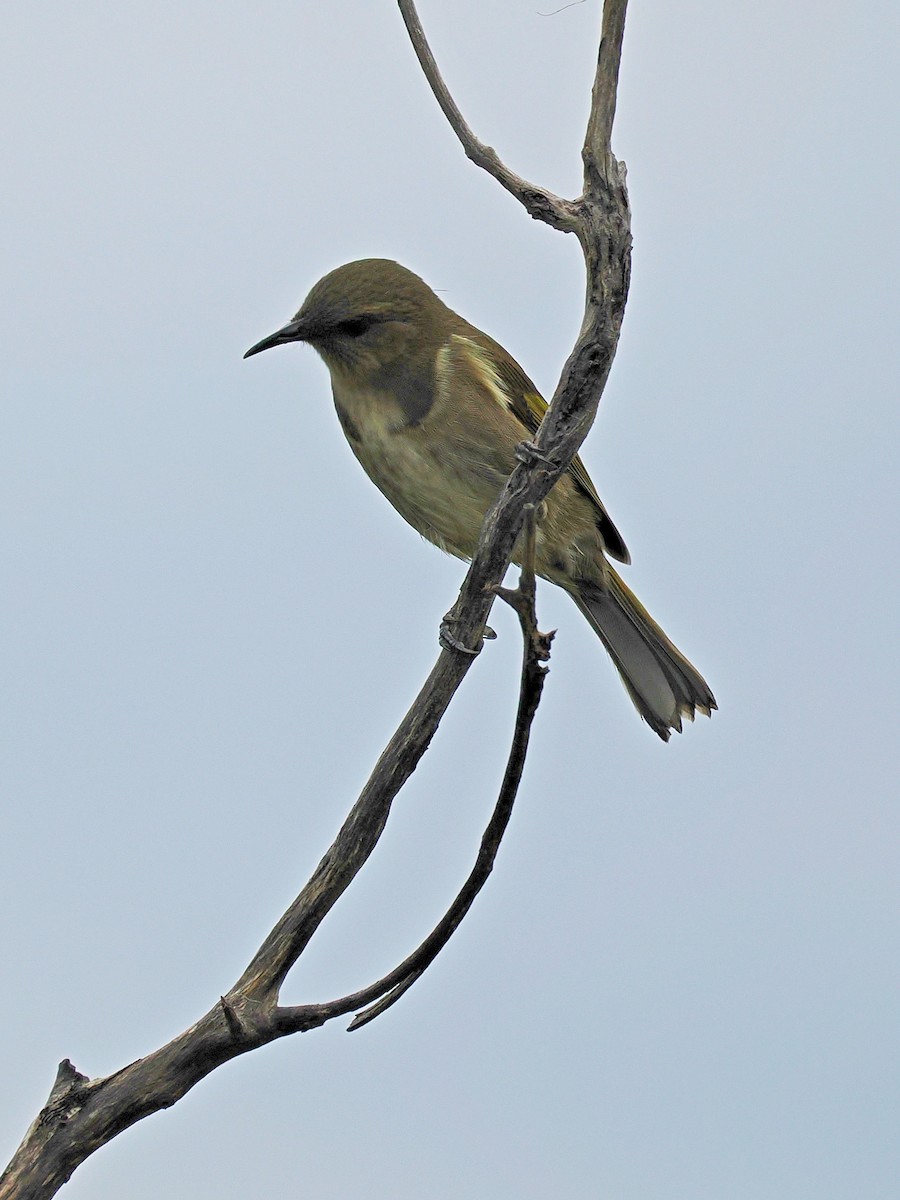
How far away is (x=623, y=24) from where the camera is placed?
10.2 feet

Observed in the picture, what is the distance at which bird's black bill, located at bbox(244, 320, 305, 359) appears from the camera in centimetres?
413

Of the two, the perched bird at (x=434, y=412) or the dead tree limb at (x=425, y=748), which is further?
the perched bird at (x=434, y=412)

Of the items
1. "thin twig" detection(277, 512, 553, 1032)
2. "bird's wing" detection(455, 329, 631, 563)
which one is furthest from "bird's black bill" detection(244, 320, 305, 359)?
"thin twig" detection(277, 512, 553, 1032)

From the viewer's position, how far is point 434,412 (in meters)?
4.17

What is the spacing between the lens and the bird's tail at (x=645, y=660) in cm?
448

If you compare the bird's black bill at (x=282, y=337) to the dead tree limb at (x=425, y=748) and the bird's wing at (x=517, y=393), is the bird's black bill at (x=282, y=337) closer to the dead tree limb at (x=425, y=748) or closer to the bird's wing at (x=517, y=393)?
the bird's wing at (x=517, y=393)

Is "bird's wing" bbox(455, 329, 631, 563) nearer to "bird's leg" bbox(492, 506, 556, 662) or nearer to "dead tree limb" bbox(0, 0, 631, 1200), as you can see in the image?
"bird's leg" bbox(492, 506, 556, 662)

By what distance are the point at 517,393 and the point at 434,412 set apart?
0.95 feet

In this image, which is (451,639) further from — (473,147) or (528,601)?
(473,147)

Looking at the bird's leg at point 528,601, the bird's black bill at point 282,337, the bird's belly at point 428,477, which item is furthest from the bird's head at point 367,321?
the bird's leg at point 528,601

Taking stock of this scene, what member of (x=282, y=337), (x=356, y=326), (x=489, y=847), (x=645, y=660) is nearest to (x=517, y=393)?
(x=356, y=326)

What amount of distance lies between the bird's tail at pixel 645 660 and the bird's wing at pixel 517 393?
170mm

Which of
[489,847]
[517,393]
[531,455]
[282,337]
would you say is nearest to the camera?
[531,455]

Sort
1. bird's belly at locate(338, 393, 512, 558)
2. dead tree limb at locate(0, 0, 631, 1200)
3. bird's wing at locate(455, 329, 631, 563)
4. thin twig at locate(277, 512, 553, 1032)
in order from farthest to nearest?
bird's wing at locate(455, 329, 631, 563) < bird's belly at locate(338, 393, 512, 558) < thin twig at locate(277, 512, 553, 1032) < dead tree limb at locate(0, 0, 631, 1200)
